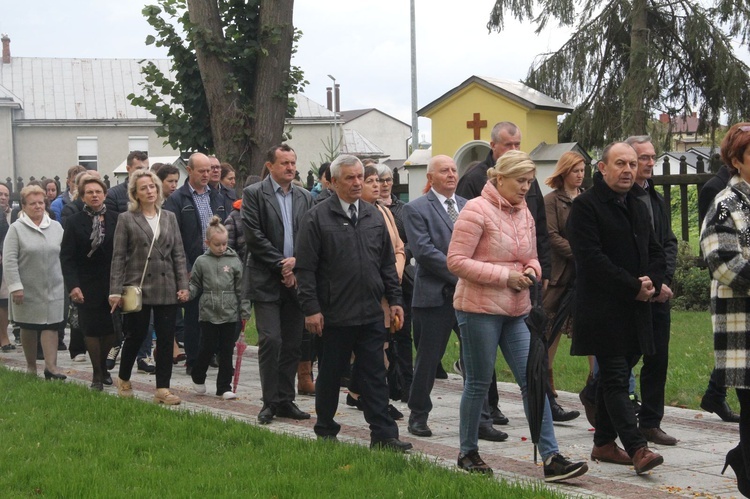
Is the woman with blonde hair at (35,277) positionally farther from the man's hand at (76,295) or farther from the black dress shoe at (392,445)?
the black dress shoe at (392,445)

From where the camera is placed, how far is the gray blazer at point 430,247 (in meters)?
8.37

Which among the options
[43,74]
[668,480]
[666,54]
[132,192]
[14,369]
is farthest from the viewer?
[43,74]

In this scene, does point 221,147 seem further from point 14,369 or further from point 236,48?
point 14,369

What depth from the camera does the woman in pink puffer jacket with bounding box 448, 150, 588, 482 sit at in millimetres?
6973

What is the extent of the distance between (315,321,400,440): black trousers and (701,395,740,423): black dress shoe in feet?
8.44

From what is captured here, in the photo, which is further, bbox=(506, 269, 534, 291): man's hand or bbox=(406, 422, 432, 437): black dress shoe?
bbox=(406, 422, 432, 437): black dress shoe

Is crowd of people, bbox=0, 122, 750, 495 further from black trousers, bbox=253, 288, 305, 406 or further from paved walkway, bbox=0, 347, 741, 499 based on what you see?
paved walkway, bbox=0, 347, 741, 499

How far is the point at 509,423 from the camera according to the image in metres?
8.99

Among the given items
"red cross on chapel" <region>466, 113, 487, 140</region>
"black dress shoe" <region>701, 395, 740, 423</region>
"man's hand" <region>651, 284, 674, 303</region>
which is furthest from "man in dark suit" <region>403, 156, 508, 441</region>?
"red cross on chapel" <region>466, 113, 487, 140</region>

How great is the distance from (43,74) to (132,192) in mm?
61469

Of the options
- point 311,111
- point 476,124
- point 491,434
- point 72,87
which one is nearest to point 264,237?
point 491,434

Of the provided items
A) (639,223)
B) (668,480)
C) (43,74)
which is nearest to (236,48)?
(639,223)

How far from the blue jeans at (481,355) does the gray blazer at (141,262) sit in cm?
369

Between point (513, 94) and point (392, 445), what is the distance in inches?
359
